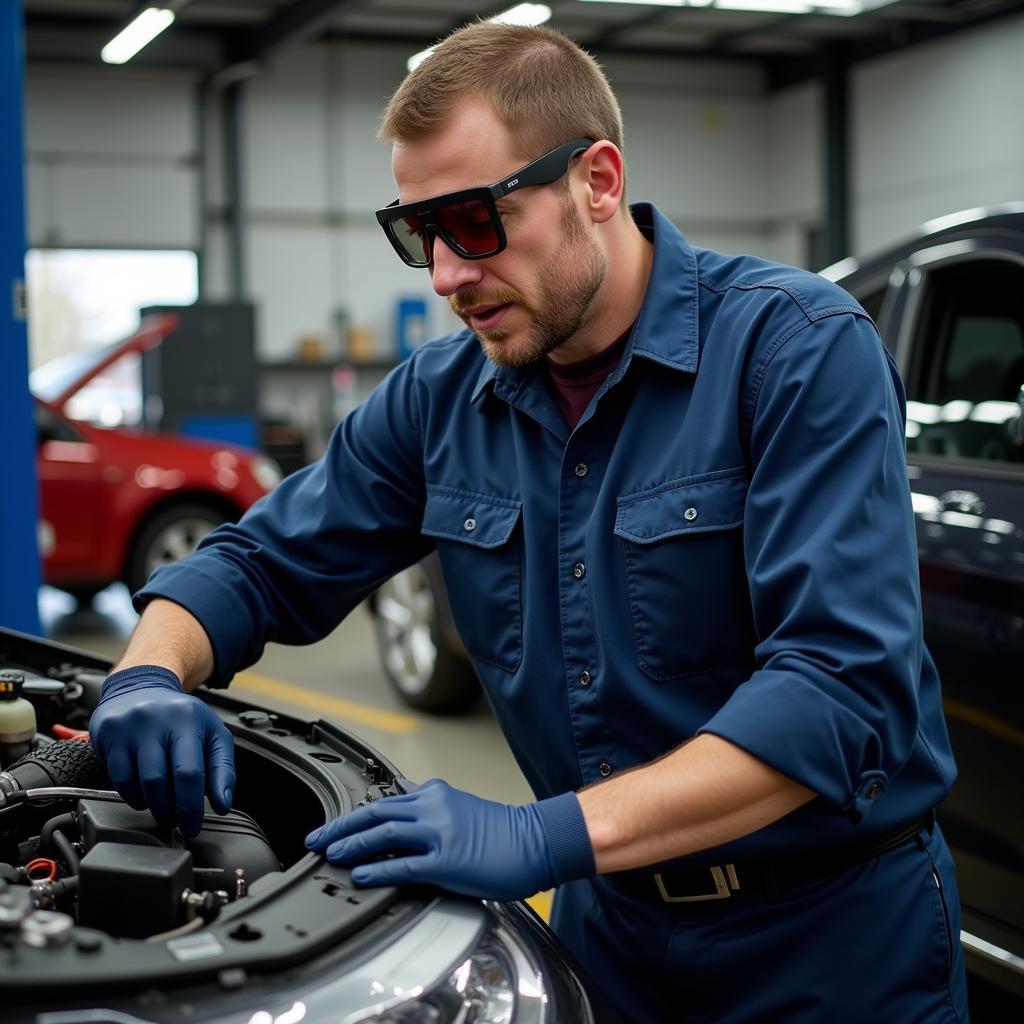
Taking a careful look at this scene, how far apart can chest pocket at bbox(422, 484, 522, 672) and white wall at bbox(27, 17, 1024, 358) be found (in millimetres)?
11906

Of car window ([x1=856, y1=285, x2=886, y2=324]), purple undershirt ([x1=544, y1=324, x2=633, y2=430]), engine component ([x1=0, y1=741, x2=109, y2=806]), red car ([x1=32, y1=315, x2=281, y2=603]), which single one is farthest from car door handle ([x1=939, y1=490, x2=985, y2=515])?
red car ([x1=32, y1=315, x2=281, y2=603])

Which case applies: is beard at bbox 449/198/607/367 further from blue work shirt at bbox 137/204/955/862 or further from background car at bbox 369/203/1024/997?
background car at bbox 369/203/1024/997

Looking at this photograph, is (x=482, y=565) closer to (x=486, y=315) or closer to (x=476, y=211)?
(x=486, y=315)

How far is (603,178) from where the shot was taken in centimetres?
155

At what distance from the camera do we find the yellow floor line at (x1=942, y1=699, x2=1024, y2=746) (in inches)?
92.0

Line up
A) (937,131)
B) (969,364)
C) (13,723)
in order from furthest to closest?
(937,131)
(969,364)
(13,723)

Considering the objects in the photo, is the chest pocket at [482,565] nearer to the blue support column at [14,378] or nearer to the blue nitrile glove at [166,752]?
the blue nitrile glove at [166,752]

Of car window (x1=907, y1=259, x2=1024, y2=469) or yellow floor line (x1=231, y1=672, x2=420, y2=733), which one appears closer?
car window (x1=907, y1=259, x2=1024, y2=469)

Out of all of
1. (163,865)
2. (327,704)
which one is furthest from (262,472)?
(163,865)

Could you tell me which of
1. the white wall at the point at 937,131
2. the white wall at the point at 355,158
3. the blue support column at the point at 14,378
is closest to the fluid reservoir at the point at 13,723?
the blue support column at the point at 14,378

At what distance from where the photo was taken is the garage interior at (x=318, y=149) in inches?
495

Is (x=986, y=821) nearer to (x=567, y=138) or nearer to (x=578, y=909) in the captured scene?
(x=578, y=909)

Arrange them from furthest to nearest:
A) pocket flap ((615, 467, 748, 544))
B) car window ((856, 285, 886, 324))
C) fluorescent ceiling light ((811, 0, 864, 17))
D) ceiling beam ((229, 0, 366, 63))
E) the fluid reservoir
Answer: fluorescent ceiling light ((811, 0, 864, 17)), ceiling beam ((229, 0, 366, 63)), car window ((856, 285, 886, 324)), the fluid reservoir, pocket flap ((615, 467, 748, 544))

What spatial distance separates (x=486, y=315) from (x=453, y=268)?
0.07 m
